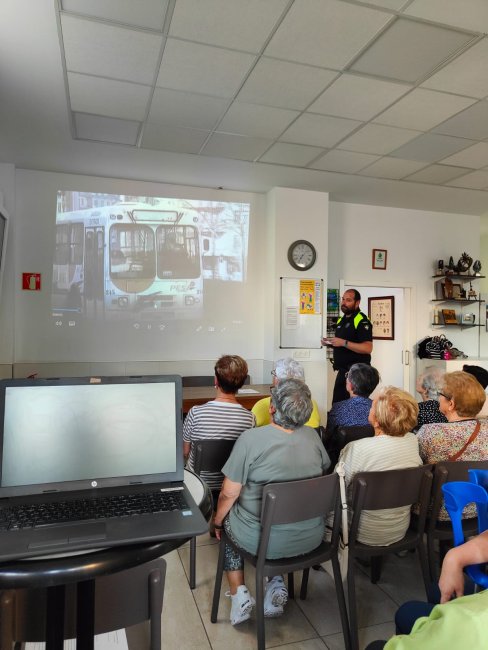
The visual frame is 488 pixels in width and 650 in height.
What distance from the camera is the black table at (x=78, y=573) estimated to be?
0.90 meters

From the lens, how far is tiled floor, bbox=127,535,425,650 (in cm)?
178

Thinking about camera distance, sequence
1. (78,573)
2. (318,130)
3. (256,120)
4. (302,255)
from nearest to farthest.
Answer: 1. (78,573)
2. (256,120)
3. (318,130)
4. (302,255)

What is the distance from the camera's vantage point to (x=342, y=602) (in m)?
1.72

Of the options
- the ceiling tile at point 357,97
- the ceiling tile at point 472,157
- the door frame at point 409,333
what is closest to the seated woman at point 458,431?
the ceiling tile at point 357,97

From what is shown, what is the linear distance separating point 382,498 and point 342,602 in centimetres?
43

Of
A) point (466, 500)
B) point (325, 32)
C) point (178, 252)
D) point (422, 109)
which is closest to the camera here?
point (466, 500)

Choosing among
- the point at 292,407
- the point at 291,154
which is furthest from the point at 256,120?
the point at 292,407

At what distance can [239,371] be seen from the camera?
7.95 feet

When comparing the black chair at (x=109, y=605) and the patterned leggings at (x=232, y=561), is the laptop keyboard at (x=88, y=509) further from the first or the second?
the patterned leggings at (x=232, y=561)

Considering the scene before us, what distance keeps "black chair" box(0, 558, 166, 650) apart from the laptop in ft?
0.43

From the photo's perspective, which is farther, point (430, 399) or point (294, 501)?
point (430, 399)

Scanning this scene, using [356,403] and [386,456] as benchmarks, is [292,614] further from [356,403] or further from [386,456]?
[356,403]

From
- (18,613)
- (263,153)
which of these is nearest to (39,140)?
(263,153)

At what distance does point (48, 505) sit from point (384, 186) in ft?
15.8
